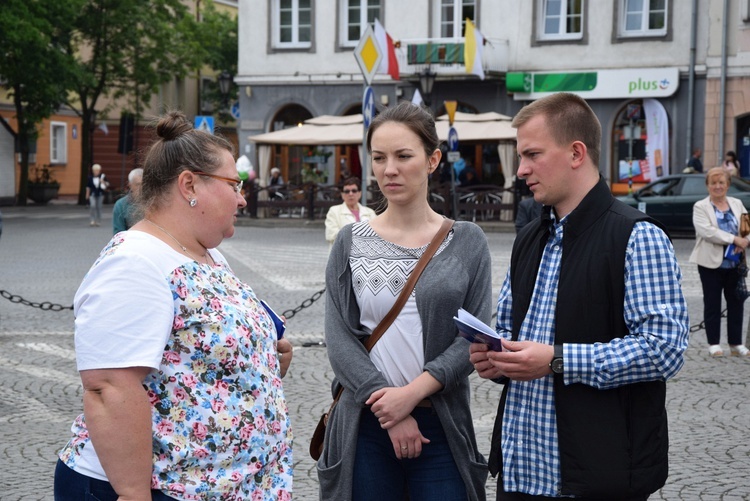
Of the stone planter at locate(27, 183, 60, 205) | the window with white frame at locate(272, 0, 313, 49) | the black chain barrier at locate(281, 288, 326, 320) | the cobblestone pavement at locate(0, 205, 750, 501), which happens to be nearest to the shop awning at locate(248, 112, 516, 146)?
the window with white frame at locate(272, 0, 313, 49)

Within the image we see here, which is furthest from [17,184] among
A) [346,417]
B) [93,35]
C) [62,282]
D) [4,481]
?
[346,417]

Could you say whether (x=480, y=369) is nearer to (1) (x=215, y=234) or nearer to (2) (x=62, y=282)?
(1) (x=215, y=234)

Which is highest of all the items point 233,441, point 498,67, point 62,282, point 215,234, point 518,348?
point 498,67

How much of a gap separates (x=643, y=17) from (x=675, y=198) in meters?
10.7

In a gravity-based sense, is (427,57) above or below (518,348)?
above

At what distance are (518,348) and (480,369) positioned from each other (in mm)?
155

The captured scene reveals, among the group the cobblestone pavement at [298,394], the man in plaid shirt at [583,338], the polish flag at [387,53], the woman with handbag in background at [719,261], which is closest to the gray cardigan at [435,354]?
the man in plaid shirt at [583,338]

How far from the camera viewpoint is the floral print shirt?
2.84m

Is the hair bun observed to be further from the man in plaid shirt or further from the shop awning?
the shop awning

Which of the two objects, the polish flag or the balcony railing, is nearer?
the polish flag

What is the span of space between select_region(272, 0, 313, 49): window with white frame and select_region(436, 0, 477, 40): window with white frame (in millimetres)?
4689

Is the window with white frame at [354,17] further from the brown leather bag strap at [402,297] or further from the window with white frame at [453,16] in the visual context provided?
the brown leather bag strap at [402,297]

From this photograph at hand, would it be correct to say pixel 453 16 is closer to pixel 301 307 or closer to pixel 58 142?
pixel 58 142

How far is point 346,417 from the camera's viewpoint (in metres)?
3.68
